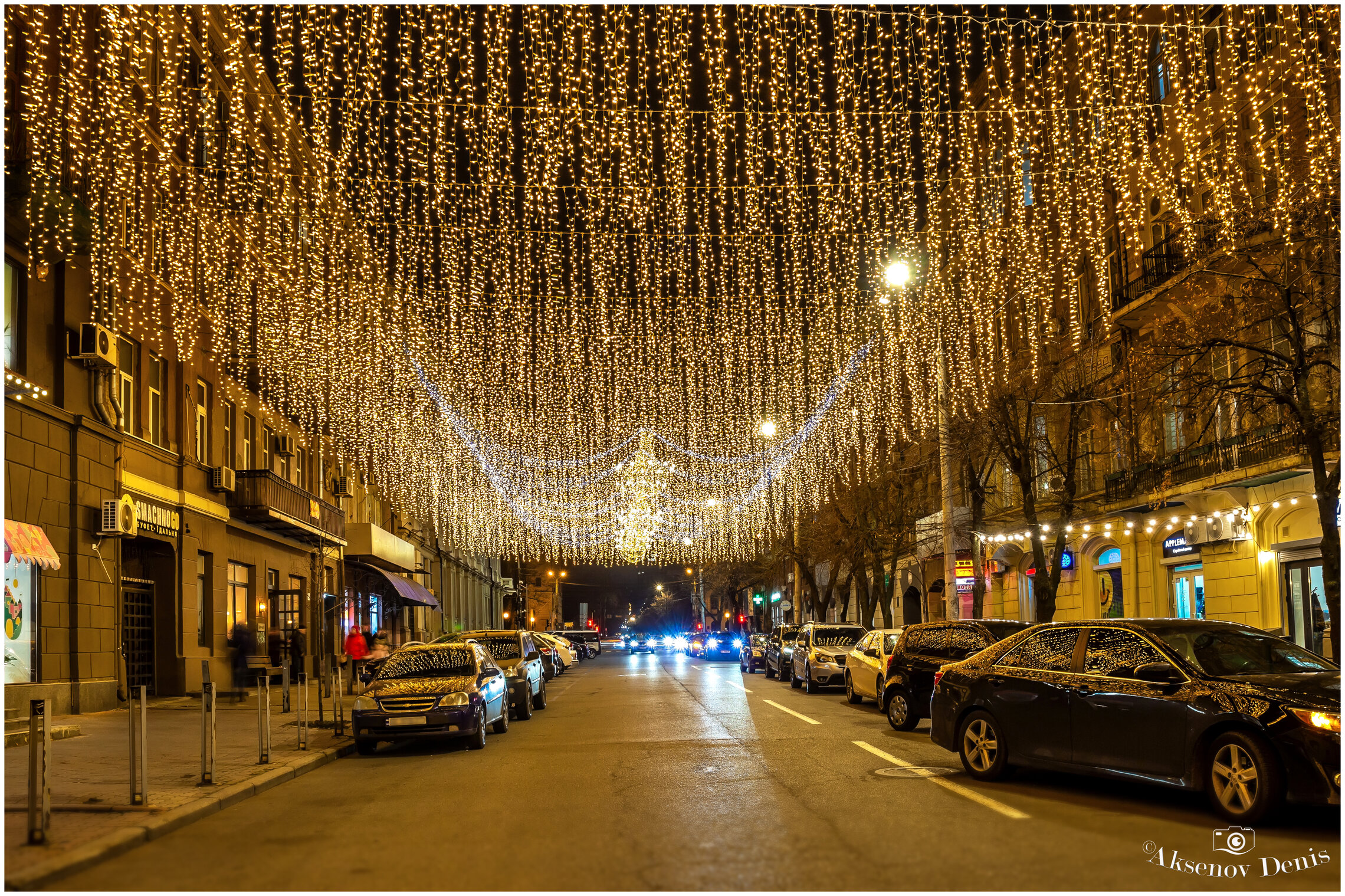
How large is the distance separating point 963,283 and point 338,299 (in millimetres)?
17798

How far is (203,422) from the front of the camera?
27.2 meters

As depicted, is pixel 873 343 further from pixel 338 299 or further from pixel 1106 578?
pixel 338 299

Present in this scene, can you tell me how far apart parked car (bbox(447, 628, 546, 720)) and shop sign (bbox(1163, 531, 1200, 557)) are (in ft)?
51.3

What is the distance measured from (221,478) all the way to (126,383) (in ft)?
15.8

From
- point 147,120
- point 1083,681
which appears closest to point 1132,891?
point 1083,681

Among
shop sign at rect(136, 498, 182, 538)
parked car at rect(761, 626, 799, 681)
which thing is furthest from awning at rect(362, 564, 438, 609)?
shop sign at rect(136, 498, 182, 538)

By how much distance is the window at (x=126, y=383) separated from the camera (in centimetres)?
2238

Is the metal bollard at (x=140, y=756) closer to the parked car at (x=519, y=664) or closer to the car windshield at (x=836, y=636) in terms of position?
the parked car at (x=519, y=664)

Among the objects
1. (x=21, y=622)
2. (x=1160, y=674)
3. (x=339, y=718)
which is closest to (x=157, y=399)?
(x=21, y=622)

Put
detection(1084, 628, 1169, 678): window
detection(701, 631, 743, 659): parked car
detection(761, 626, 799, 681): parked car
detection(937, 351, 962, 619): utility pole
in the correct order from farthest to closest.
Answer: detection(701, 631, 743, 659): parked car, detection(761, 626, 799, 681): parked car, detection(937, 351, 962, 619): utility pole, detection(1084, 628, 1169, 678): window

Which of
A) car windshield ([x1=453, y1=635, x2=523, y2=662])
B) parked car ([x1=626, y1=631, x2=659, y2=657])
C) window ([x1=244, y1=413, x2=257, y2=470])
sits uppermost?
window ([x1=244, y1=413, x2=257, y2=470])

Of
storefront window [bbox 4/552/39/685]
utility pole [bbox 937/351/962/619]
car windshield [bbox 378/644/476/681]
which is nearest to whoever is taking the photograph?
car windshield [bbox 378/644/476/681]

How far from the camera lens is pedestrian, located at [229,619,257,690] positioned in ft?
82.2

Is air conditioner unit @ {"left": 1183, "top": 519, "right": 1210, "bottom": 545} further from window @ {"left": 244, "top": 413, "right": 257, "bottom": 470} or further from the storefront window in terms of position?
the storefront window
